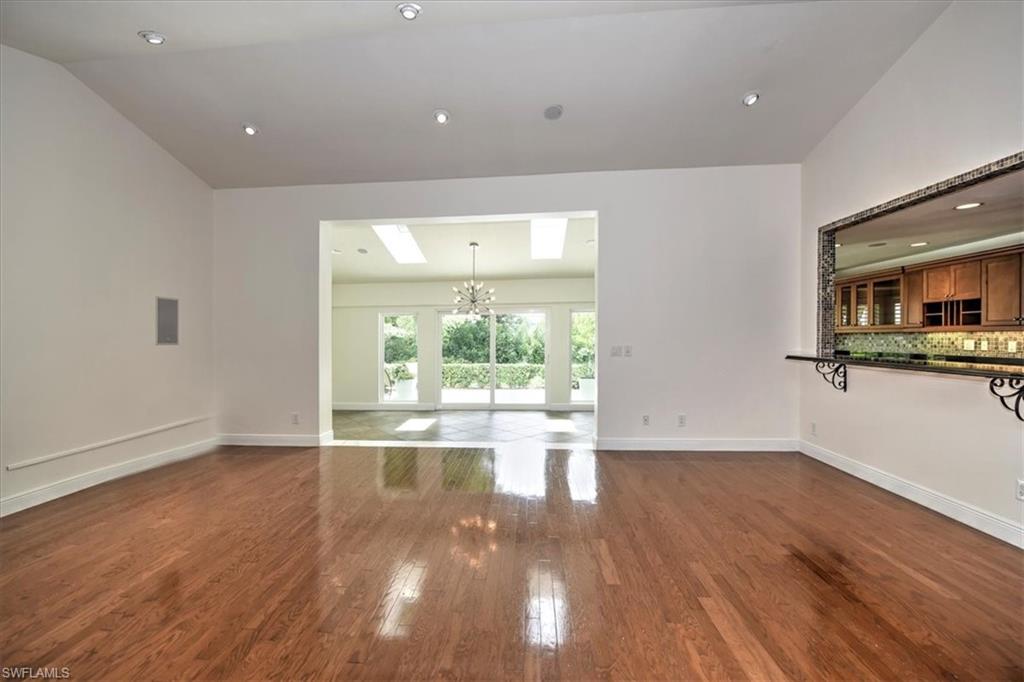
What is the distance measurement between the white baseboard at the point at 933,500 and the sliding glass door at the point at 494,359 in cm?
500

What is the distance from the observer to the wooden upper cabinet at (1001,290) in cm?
238

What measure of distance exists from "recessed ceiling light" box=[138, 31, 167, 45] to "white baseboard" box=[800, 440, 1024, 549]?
6.47m

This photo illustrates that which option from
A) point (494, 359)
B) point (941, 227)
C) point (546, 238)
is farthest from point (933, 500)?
point (494, 359)

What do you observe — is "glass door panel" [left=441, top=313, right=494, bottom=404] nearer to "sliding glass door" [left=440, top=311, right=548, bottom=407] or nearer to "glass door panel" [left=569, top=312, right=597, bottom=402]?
"sliding glass door" [left=440, top=311, right=548, bottom=407]

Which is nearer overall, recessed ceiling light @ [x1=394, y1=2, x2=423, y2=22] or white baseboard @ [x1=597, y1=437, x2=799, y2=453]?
recessed ceiling light @ [x1=394, y1=2, x2=423, y2=22]

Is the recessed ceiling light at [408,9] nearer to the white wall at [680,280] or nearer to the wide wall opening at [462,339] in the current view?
the white wall at [680,280]

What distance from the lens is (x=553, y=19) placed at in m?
2.83

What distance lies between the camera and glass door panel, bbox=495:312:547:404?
823 cm

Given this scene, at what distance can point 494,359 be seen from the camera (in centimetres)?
830

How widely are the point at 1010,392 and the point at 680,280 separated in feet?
8.18

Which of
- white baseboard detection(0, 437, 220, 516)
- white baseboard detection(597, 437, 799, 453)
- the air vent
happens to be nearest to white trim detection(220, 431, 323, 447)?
white baseboard detection(0, 437, 220, 516)

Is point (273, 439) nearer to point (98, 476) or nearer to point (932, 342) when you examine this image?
point (98, 476)

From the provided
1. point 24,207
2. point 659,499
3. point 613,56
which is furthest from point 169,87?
point 659,499

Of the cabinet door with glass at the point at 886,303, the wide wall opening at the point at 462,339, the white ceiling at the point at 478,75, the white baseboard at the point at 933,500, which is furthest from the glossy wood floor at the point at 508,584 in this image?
the wide wall opening at the point at 462,339
